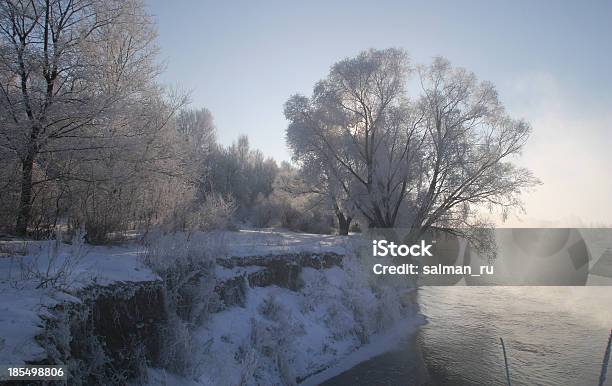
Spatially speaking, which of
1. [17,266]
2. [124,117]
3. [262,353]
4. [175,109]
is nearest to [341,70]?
[175,109]

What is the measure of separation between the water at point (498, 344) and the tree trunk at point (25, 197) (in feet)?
24.7

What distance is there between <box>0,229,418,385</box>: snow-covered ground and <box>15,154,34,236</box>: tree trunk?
70.6 inches

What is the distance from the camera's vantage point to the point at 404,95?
20.5 m

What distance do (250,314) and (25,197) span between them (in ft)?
18.6

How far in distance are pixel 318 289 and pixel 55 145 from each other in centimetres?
756

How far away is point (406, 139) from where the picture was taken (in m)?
20.4

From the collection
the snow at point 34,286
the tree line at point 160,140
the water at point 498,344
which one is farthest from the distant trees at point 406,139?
the snow at point 34,286

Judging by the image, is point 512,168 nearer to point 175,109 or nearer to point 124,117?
point 175,109

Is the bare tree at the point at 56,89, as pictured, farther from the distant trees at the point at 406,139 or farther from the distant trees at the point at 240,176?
the distant trees at the point at 240,176

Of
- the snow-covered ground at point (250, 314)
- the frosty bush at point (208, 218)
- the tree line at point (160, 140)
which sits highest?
the tree line at point (160, 140)

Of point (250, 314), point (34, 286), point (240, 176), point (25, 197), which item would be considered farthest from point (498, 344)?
point (240, 176)

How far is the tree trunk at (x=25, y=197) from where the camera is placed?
9047mm

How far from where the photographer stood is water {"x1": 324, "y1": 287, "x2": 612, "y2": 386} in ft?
29.3

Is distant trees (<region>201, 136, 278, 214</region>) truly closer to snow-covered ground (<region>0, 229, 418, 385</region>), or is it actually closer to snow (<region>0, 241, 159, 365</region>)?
snow-covered ground (<region>0, 229, 418, 385</region>)
